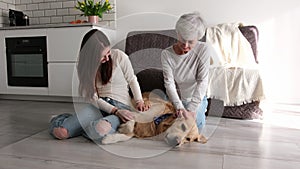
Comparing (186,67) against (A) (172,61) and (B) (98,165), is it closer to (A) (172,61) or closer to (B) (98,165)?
(A) (172,61)

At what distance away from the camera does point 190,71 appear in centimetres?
142

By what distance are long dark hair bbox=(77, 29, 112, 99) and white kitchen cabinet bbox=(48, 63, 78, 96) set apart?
125 cm

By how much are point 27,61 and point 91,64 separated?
1.72m

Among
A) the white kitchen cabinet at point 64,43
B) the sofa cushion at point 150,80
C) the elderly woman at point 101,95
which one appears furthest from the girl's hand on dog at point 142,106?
the white kitchen cabinet at point 64,43

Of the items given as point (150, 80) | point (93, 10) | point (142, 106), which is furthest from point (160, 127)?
point (93, 10)

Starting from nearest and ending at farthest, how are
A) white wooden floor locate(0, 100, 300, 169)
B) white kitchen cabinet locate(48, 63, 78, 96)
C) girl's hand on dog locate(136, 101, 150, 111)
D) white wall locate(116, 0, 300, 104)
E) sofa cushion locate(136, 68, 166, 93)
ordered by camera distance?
white wooden floor locate(0, 100, 300, 169), girl's hand on dog locate(136, 101, 150, 111), sofa cushion locate(136, 68, 166, 93), white wall locate(116, 0, 300, 104), white kitchen cabinet locate(48, 63, 78, 96)

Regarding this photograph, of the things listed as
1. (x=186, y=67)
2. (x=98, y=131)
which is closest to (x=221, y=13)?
(x=186, y=67)

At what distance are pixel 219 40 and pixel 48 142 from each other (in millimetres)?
1602

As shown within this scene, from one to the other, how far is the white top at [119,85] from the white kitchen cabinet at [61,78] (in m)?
1.20

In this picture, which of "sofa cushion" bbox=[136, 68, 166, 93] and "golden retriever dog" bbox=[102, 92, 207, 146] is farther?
"sofa cushion" bbox=[136, 68, 166, 93]

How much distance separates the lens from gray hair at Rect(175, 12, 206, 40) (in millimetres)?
1238

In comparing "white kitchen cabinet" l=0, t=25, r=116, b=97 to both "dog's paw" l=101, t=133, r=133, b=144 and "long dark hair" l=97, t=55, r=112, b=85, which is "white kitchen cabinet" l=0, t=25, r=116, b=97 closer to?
"long dark hair" l=97, t=55, r=112, b=85

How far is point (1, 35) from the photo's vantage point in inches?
110

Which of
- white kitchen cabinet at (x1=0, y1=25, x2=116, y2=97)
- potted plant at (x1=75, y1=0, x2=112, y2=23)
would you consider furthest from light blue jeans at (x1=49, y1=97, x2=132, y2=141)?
potted plant at (x1=75, y1=0, x2=112, y2=23)
